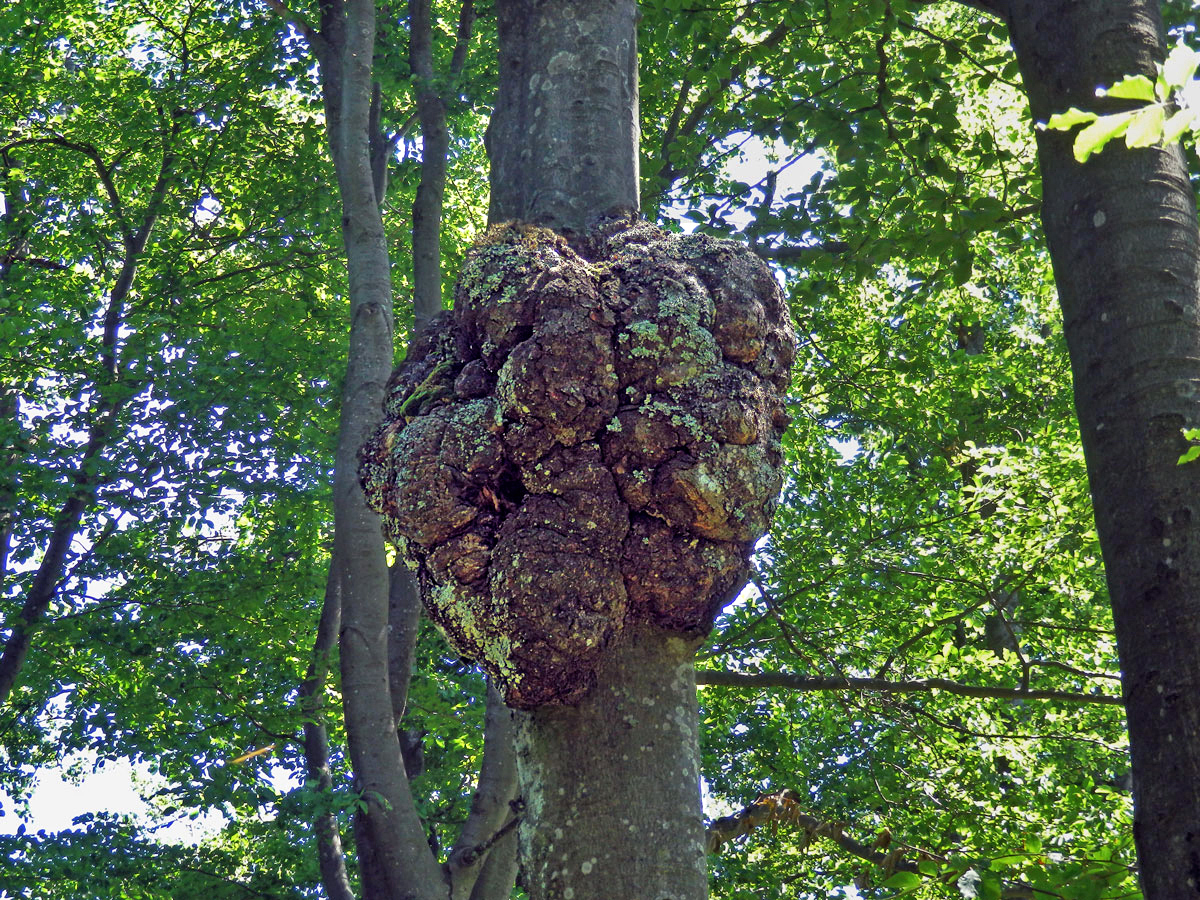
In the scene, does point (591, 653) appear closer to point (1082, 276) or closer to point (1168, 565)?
point (1168, 565)

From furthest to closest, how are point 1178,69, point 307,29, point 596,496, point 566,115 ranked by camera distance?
point 307,29 < point 566,115 < point 596,496 < point 1178,69

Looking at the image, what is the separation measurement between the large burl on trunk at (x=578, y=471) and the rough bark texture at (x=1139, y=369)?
859 millimetres

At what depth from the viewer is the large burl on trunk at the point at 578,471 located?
2053 mm

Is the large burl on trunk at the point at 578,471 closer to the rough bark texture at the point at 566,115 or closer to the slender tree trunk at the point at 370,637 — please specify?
the rough bark texture at the point at 566,115

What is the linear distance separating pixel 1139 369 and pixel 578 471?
1.41m

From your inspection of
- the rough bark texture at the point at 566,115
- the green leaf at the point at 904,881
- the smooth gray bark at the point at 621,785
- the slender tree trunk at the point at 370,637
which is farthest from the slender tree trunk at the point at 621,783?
the slender tree trunk at the point at 370,637

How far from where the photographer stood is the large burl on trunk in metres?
2.05

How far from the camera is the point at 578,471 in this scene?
2.13 meters

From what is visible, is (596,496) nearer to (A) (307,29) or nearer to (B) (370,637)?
(B) (370,637)

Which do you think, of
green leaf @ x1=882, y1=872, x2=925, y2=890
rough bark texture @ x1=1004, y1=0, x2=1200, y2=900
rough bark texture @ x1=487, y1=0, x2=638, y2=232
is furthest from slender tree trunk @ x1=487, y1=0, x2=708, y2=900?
rough bark texture @ x1=1004, y1=0, x2=1200, y2=900

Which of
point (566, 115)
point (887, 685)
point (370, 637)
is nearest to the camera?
point (566, 115)

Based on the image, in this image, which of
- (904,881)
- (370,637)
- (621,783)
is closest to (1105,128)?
(621,783)

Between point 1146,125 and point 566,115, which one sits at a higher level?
point 566,115

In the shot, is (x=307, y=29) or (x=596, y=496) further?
(x=307, y=29)
